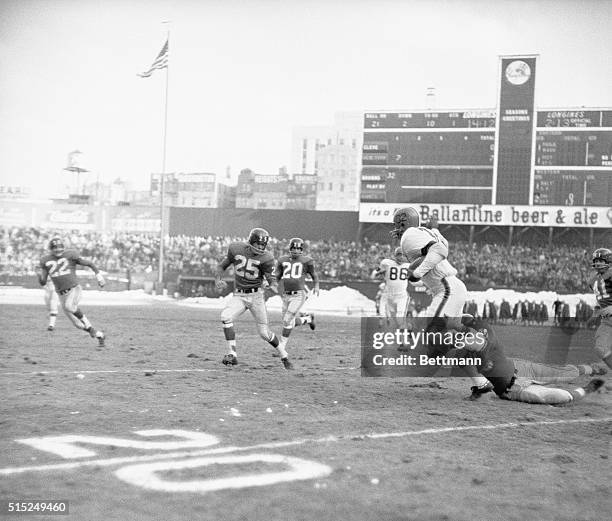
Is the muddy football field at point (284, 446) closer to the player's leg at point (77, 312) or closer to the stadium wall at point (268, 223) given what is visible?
the player's leg at point (77, 312)

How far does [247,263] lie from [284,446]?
531cm

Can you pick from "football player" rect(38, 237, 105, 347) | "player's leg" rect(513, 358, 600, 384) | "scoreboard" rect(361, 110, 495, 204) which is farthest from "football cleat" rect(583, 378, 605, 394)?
"scoreboard" rect(361, 110, 495, 204)

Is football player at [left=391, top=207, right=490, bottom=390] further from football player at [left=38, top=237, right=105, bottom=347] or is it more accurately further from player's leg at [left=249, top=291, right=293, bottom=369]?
football player at [left=38, top=237, right=105, bottom=347]

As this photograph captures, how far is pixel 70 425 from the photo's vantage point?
18.1ft

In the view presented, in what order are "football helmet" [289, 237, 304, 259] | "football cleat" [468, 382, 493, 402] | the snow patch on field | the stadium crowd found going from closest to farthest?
"football cleat" [468, 382, 493, 402], "football helmet" [289, 237, 304, 259], the snow patch on field, the stadium crowd

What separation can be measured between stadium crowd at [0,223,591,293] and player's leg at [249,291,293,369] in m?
19.5

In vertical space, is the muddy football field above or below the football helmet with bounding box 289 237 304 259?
below

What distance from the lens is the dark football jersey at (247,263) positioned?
1005 cm

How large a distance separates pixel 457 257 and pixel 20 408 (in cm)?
2484

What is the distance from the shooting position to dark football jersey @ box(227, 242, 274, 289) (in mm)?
10055

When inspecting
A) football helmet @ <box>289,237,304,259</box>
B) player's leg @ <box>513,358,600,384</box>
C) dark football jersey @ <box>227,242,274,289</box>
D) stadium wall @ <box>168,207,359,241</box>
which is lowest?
player's leg @ <box>513,358,600,384</box>

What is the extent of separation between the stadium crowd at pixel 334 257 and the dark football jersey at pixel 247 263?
19542 mm

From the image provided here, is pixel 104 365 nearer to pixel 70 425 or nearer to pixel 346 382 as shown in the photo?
pixel 346 382

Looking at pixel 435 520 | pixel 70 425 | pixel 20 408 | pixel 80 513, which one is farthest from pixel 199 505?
pixel 20 408
